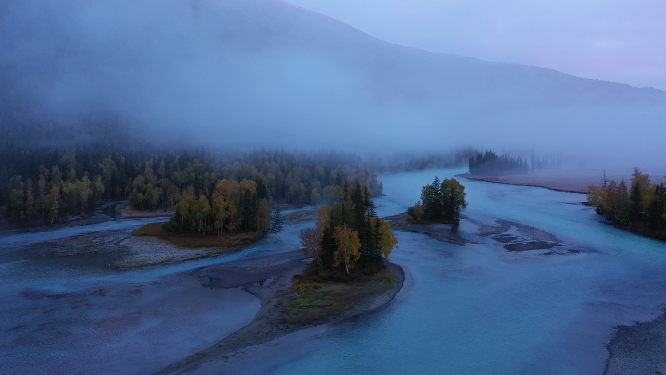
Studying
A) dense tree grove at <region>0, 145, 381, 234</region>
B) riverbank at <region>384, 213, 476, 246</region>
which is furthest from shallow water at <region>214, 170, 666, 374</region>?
dense tree grove at <region>0, 145, 381, 234</region>

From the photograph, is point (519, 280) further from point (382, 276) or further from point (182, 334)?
point (182, 334)

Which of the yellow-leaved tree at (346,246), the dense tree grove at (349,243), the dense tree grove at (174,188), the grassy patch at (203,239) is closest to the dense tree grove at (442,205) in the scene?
the dense tree grove at (174,188)

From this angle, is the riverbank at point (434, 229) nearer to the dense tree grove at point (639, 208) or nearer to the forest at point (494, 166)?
the dense tree grove at point (639, 208)

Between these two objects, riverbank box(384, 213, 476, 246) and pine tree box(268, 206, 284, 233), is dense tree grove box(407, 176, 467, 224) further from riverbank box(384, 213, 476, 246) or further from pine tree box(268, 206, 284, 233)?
pine tree box(268, 206, 284, 233)

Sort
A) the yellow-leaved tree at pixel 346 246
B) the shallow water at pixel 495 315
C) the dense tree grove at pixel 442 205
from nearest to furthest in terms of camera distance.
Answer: the shallow water at pixel 495 315, the yellow-leaved tree at pixel 346 246, the dense tree grove at pixel 442 205

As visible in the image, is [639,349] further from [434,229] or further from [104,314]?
[434,229]

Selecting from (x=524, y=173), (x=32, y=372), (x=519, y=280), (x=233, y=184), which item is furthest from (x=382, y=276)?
(x=524, y=173)

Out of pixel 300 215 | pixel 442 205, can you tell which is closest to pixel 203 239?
pixel 300 215
